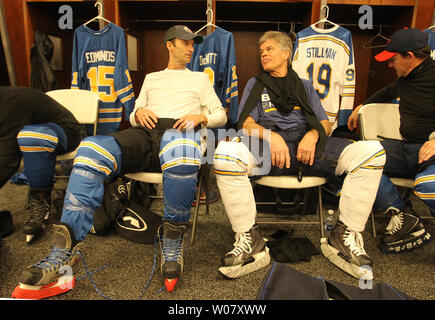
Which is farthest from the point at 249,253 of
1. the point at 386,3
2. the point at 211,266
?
the point at 386,3

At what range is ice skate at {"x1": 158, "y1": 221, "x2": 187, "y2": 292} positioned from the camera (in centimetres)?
125

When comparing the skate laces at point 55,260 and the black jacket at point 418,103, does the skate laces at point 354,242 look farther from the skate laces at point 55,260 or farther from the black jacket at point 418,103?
the skate laces at point 55,260

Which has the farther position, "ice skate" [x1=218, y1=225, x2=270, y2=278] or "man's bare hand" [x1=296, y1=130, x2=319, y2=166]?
"man's bare hand" [x1=296, y1=130, x2=319, y2=166]

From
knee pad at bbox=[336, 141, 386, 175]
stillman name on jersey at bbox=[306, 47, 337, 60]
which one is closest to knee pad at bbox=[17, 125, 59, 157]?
knee pad at bbox=[336, 141, 386, 175]

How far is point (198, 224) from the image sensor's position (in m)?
1.90

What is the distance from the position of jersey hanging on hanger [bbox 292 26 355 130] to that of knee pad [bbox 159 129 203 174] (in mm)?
1429

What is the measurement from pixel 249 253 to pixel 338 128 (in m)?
→ 1.51

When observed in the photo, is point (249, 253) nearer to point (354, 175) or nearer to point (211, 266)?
point (211, 266)

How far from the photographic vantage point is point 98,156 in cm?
125

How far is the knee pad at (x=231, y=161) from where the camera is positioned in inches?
53.0

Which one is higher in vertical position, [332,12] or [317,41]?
[332,12]

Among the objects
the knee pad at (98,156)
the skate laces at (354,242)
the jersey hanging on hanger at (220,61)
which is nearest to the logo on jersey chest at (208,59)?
the jersey hanging on hanger at (220,61)

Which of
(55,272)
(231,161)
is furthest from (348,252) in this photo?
(55,272)

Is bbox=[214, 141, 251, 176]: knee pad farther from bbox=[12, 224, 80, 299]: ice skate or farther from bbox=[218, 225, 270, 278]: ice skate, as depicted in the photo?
bbox=[12, 224, 80, 299]: ice skate
